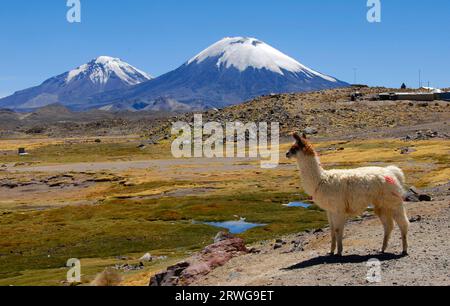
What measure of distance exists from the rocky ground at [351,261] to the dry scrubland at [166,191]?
21.1ft

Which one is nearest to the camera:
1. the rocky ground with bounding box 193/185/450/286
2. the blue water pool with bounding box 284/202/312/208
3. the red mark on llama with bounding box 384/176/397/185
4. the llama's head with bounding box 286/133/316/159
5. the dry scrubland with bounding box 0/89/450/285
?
the rocky ground with bounding box 193/185/450/286

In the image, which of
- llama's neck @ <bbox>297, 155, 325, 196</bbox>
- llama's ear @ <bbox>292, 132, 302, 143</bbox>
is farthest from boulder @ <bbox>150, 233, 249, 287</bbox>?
llama's ear @ <bbox>292, 132, 302, 143</bbox>

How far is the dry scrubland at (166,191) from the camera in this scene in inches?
1801

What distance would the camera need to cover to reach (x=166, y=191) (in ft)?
268

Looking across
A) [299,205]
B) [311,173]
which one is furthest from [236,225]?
[311,173]

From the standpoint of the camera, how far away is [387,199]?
20375 millimetres

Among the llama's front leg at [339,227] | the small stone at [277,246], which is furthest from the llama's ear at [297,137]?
the small stone at [277,246]

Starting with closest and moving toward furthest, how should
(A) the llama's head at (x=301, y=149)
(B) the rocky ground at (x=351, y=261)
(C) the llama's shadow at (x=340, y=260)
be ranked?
(B) the rocky ground at (x=351, y=261) < (C) the llama's shadow at (x=340, y=260) < (A) the llama's head at (x=301, y=149)

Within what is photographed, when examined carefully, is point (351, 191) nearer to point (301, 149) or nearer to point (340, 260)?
point (301, 149)

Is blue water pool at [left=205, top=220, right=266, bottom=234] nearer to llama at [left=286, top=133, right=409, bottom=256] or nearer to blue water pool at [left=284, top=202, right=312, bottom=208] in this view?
blue water pool at [left=284, top=202, right=312, bottom=208]

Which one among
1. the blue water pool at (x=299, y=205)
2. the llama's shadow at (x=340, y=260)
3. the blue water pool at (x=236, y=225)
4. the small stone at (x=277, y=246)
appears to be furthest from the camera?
the blue water pool at (x=299, y=205)

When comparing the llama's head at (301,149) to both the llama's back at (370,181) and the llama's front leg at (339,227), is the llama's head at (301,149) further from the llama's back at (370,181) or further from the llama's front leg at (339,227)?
the llama's front leg at (339,227)

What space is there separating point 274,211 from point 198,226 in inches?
399

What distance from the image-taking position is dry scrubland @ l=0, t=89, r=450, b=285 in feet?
150
